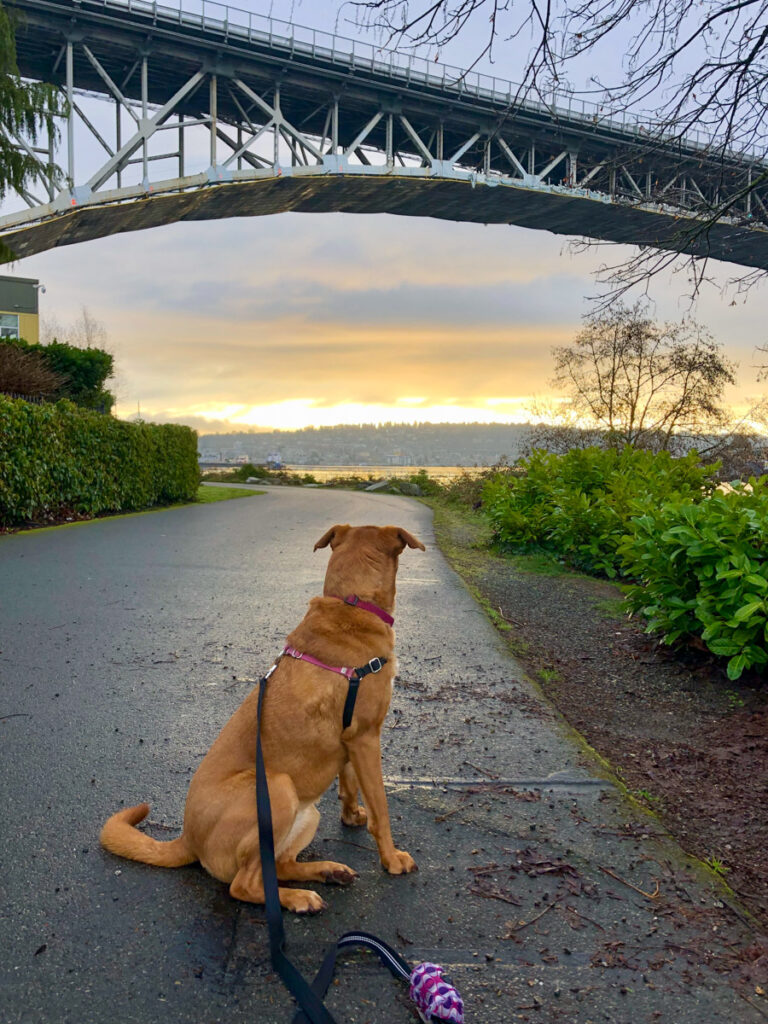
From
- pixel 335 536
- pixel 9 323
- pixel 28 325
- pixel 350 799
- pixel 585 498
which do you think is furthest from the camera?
pixel 28 325

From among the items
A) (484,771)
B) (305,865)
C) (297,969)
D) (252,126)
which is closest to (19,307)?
(252,126)

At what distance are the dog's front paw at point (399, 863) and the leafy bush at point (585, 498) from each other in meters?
6.27

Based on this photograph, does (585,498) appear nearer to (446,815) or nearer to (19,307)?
(446,815)

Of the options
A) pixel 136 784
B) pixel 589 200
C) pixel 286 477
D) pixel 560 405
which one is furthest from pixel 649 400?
pixel 286 477

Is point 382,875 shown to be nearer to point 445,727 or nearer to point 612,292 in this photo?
point 445,727

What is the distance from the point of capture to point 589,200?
40.5 metres

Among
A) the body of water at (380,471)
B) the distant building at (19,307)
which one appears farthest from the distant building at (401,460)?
the distant building at (19,307)

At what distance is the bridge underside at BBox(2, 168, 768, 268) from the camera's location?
102 feet

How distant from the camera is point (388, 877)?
8.54ft

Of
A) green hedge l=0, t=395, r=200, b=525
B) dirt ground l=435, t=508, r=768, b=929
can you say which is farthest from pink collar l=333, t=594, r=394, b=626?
green hedge l=0, t=395, r=200, b=525

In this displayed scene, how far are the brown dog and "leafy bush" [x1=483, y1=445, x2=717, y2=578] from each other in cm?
618

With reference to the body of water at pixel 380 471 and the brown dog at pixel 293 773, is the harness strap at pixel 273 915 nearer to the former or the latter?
the brown dog at pixel 293 773

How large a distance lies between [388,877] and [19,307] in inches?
2353

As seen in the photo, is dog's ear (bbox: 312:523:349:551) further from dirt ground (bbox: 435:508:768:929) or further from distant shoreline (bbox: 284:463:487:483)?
distant shoreline (bbox: 284:463:487:483)
